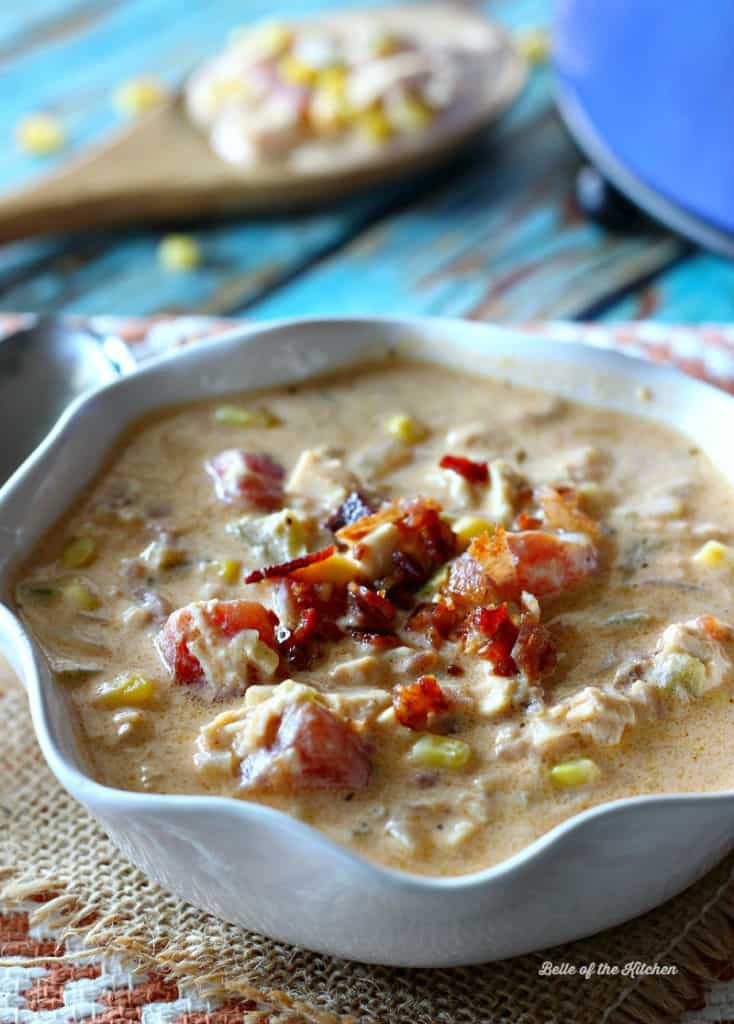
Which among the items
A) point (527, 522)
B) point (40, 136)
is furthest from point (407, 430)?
point (40, 136)

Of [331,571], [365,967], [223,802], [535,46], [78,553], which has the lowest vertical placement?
[535,46]

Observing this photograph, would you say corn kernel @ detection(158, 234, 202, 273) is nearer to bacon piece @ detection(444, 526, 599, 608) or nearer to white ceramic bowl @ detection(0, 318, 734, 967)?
A: white ceramic bowl @ detection(0, 318, 734, 967)

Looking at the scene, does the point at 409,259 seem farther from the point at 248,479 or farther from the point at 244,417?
the point at 248,479

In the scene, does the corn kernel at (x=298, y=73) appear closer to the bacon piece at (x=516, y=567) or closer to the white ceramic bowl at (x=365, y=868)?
the white ceramic bowl at (x=365, y=868)

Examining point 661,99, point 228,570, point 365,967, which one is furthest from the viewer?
point 661,99

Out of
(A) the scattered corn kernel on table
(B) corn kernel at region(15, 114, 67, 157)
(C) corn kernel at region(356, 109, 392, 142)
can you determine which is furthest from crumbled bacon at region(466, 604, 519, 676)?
(B) corn kernel at region(15, 114, 67, 157)

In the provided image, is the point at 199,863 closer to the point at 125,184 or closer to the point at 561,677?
the point at 561,677

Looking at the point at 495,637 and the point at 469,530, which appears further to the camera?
the point at 469,530
